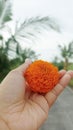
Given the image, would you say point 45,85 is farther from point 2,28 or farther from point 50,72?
point 2,28

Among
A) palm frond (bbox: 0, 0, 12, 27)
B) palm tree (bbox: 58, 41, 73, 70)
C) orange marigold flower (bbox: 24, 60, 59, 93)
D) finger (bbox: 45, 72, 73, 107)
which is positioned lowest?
palm tree (bbox: 58, 41, 73, 70)

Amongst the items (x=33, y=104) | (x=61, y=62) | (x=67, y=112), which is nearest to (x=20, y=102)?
(x=33, y=104)

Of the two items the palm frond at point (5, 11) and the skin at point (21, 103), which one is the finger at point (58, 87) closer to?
the skin at point (21, 103)

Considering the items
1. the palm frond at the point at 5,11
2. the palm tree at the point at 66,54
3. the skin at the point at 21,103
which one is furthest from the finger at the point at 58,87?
the palm tree at the point at 66,54

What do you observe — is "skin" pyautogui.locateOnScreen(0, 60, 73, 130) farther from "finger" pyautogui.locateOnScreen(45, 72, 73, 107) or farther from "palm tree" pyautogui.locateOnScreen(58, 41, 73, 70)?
"palm tree" pyautogui.locateOnScreen(58, 41, 73, 70)

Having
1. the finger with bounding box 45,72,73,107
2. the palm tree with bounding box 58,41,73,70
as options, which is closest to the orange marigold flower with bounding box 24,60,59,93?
the finger with bounding box 45,72,73,107
